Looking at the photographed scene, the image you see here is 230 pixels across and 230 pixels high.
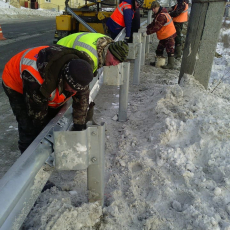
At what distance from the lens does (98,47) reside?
2797 mm

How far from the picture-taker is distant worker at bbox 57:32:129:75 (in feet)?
8.93

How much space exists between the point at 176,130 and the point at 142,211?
1.27 m

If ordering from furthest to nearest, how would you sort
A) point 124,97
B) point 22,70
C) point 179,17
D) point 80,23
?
1. point 80,23
2. point 179,17
3. point 124,97
4. point 22,70

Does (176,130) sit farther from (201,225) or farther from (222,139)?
(201,225)

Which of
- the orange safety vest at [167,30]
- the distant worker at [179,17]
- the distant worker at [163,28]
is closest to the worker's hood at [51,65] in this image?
the distant worker at [163,28]

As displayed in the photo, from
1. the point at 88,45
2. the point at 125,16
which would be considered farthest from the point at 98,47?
the point at 125,16

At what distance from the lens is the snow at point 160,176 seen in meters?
2.01

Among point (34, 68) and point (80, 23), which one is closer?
point (34, 68)

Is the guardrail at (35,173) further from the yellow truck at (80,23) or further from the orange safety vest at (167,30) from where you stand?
the yellow truck at (80,23)

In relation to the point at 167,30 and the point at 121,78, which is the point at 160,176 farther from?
the point at 167,30

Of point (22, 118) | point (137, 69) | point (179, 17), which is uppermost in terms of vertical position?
point (179, 17)

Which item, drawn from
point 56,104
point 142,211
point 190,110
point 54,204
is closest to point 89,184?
point 54,204

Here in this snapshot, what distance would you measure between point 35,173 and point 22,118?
5.23ft

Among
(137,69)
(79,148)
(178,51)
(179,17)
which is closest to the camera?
(79,148)
